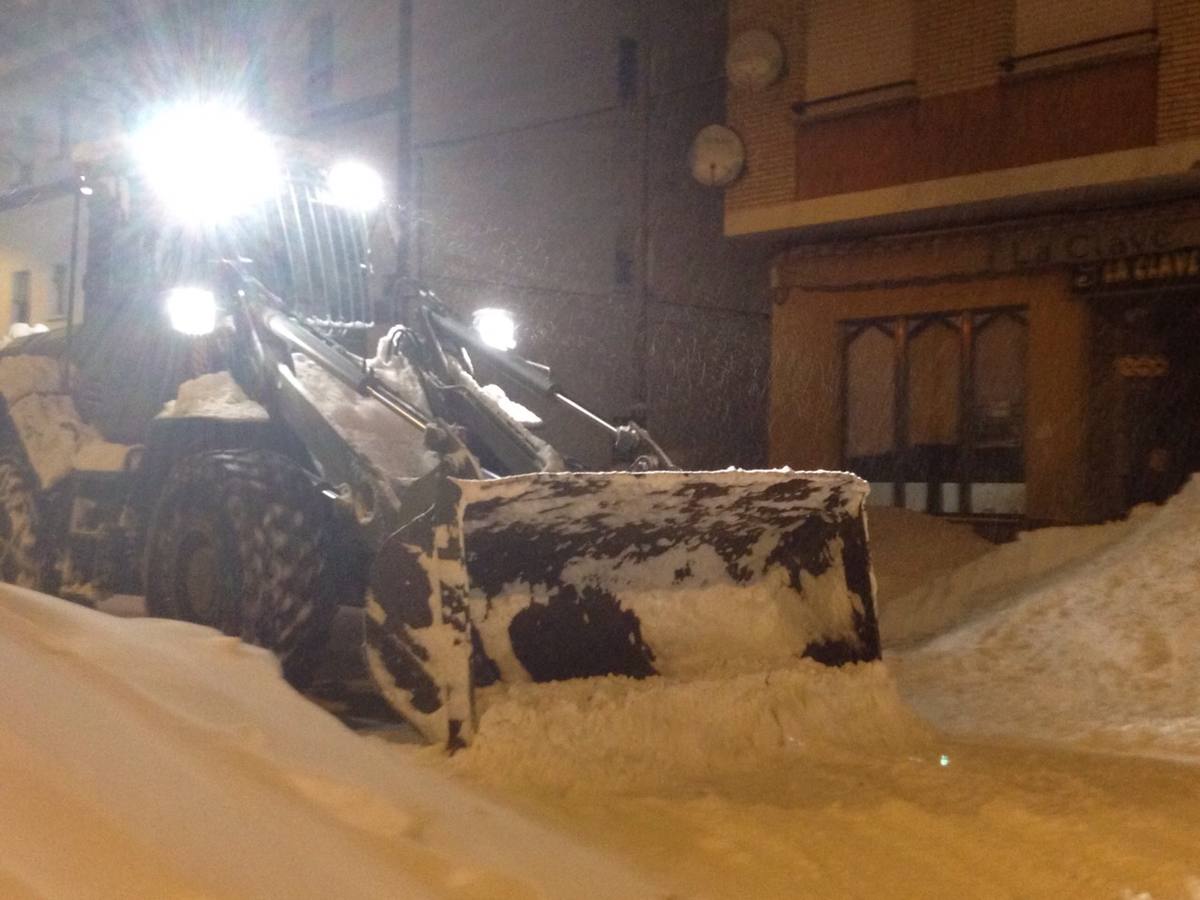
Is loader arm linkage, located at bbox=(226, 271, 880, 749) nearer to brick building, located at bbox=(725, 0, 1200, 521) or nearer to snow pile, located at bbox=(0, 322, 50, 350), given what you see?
snow pile, located at bbox=(0, 322, 50, 350)

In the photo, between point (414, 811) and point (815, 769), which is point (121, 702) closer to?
point (414, 811)

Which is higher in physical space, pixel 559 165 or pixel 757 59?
pixel 559 165

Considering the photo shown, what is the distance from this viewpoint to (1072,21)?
12391mm

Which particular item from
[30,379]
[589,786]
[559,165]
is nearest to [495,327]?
[30,379]

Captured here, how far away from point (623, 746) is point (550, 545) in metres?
1.03

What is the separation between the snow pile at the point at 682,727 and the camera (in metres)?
5.01

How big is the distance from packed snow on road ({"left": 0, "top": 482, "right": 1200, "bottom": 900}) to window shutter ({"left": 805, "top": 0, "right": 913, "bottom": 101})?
848 centimetres

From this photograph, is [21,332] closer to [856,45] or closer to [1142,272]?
[856,45]

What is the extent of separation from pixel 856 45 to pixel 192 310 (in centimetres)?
912

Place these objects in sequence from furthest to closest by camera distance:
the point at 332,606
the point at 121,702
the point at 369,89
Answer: the point at 369,89, the point at 332,606, the point at 121,702

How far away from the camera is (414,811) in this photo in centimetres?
387

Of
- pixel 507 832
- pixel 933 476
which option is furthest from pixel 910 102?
pixel 507 832

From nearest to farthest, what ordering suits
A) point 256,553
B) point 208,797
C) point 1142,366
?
point 208,797 → point 256,553 → point 1142,366

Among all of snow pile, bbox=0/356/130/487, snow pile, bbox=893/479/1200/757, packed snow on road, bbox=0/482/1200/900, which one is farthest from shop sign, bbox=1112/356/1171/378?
snow pile, bbox=0/356/130/487
